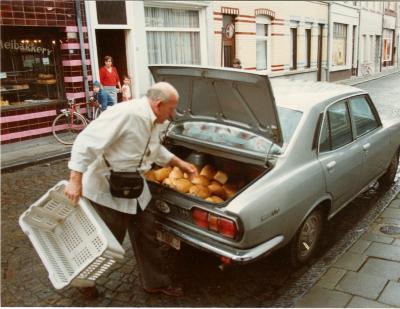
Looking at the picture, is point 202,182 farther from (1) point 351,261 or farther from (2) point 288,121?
(1) point 351,261

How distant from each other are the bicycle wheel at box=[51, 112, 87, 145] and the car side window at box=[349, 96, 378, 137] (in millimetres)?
7175

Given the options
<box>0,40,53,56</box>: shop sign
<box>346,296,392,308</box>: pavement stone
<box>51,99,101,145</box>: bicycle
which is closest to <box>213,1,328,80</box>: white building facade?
<box>51,99,101,145</box>: bicycle

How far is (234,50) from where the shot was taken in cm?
1652

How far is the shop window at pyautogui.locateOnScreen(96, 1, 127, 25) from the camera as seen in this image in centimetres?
1141

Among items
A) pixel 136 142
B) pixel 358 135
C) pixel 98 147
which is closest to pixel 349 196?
pixel 358 135

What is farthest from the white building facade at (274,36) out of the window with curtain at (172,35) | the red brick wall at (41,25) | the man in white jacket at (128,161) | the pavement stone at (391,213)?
the man in white jacket at (128,161)

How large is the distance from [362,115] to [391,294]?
2228 millimetres

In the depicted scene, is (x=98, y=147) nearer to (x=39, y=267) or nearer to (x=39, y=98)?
(x=39, y=267)

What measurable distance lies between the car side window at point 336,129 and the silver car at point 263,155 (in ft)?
0.03

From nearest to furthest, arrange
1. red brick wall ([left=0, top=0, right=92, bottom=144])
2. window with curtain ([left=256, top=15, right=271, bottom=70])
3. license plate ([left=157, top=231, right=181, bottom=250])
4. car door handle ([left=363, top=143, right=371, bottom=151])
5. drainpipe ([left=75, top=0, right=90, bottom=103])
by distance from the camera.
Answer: license plate ([left=157, top=231, right=181, bottom=250]) → car door handle ([left=363, top=143, right=371, bottom=151]) → red brick wall ([left=0, top=0, right=92, bottom=144]) → drainpipe ([left=75, top=0, right=90, bottom=103]) → window with curtain ([left=256, top=15, right=271, bottom=70])

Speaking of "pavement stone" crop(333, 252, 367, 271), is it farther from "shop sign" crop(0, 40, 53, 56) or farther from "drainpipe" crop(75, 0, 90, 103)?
"shop sign" crop(0, 40, 53, 56)

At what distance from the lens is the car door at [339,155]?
13.3ft

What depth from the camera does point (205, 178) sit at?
4.15 m

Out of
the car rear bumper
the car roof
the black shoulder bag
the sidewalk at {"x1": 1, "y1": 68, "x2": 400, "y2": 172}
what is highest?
the car roof
